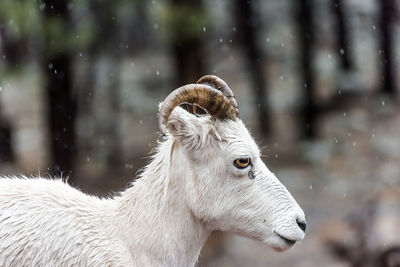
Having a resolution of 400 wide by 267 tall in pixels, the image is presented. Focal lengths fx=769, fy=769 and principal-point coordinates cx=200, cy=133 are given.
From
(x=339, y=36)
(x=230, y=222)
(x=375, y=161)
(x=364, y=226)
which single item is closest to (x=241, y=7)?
(x=339, y=36)

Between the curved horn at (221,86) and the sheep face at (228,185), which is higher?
the curved horn at (221,86)

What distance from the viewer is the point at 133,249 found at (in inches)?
224

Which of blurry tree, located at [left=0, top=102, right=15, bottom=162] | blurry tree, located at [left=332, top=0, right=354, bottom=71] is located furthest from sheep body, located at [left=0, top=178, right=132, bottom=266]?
blurry tree, located at [left=332, top=0, right=354, bottom=71]

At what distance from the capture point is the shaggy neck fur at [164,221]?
5703 millimetres

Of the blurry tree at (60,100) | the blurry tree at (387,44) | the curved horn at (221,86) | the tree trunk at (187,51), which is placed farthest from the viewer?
the blurry tree at (387,44)

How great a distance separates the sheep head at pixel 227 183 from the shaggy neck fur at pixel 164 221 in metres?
0.06

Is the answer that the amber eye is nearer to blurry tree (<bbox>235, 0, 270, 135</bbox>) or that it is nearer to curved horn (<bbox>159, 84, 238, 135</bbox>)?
curved horn (<bbox>159, 84, 238, 135</bbox>)

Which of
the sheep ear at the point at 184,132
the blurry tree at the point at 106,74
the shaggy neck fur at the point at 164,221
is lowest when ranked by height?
the blurry tree at the point at 106,74

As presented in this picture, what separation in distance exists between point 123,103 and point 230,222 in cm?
2508

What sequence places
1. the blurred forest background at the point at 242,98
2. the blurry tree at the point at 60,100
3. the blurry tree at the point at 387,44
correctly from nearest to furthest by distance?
the blurred forest background at the point at 242,98, the blurry tree at the point at 60,100, the blurry tree at the point at 387,44

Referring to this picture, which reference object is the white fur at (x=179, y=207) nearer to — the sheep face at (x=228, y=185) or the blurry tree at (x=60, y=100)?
the sheep face at (x=228, y=185)

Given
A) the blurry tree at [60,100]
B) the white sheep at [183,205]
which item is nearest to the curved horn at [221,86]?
the white sheep at [183,205]

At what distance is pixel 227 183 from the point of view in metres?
5.74

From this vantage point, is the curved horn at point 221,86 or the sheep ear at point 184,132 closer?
the sheep ear at point 184,132
